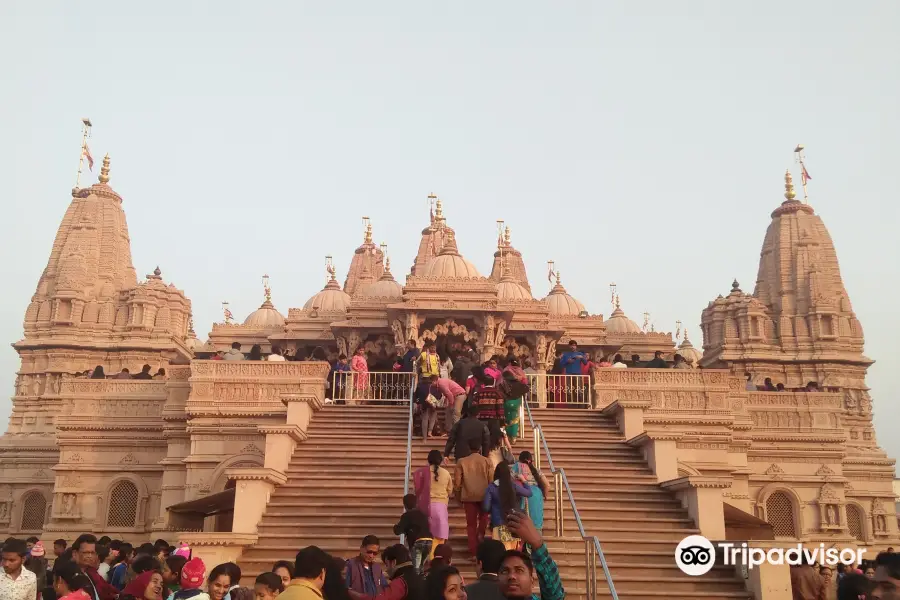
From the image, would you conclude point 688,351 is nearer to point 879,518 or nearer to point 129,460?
point 879,518

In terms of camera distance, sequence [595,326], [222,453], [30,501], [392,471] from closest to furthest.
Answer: [392,471], [222,453], [30,501], [595,326]

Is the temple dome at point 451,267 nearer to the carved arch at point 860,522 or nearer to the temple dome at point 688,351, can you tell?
the carved arch at point 860,522

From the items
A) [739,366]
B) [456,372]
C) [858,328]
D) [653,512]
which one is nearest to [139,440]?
[456,372]

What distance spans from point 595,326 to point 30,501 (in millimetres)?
20555

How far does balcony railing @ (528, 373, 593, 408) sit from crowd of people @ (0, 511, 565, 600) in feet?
37.3

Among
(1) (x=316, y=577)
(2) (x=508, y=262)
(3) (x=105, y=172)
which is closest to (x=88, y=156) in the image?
(3) (x=105, y=172)

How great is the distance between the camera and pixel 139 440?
2409 centimetres

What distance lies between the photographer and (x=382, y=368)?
27875 mm

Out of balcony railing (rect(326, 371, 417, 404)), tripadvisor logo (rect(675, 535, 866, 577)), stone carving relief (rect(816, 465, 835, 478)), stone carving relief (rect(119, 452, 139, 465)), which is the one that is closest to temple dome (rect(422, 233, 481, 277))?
balcony railing (rect(326, 371, 417, 404))

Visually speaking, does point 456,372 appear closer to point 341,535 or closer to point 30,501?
point 341,535

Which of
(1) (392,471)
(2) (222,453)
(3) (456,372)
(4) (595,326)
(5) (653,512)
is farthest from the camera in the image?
(4) (595,326)

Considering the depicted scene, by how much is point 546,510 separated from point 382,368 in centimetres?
1462

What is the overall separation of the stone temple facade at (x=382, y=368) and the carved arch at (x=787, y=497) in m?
0.04

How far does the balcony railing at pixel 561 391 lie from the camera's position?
66.5ft
